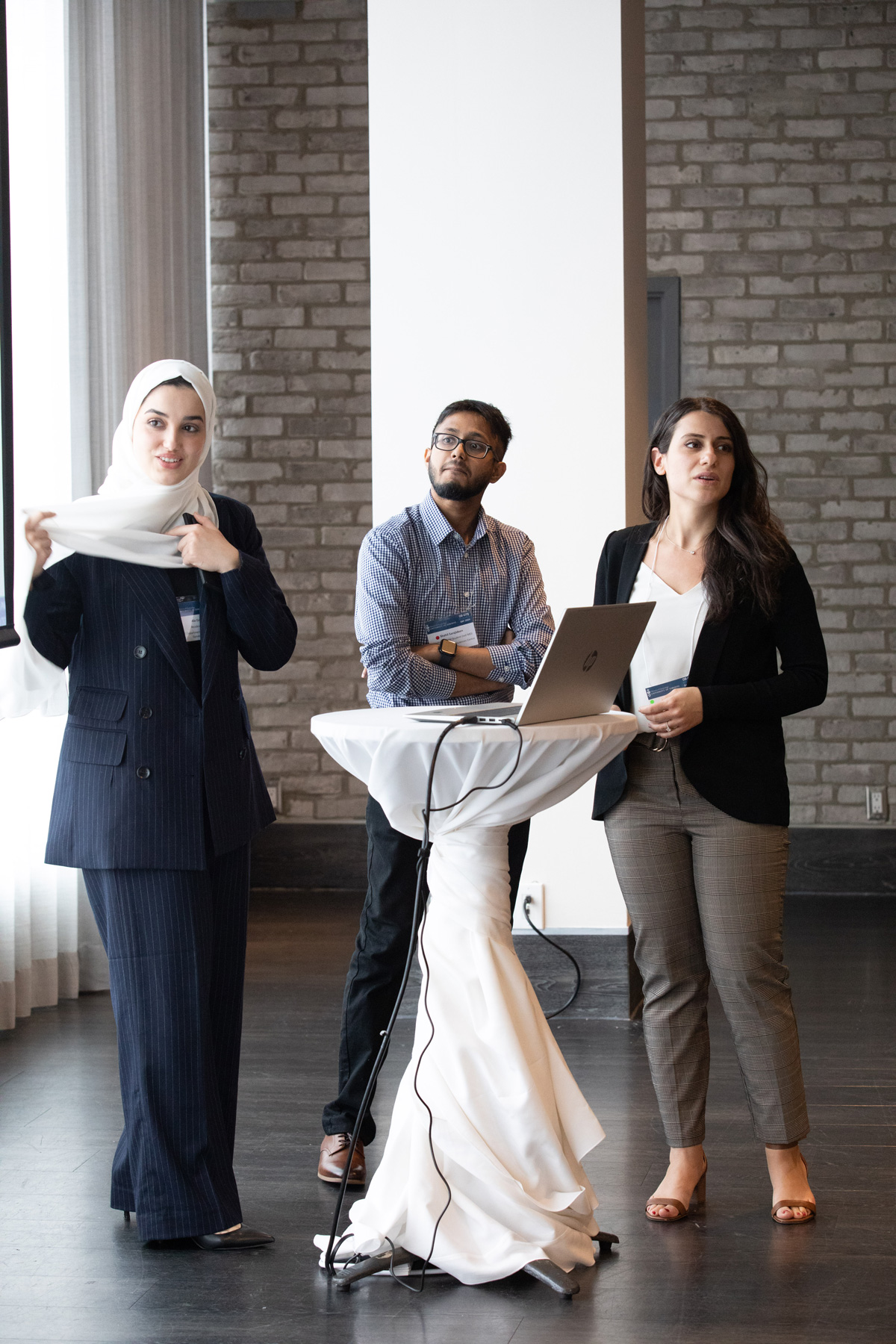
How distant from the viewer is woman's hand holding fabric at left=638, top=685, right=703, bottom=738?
2354mm

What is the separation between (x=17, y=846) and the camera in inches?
158

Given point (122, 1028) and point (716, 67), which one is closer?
point (122, 1028)

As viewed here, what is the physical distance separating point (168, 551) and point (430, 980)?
89 cm

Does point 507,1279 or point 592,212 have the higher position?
point 592,212

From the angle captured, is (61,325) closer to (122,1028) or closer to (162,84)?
(162,84)

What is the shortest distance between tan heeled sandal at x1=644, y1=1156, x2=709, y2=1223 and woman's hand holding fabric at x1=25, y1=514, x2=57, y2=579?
5.39 ft

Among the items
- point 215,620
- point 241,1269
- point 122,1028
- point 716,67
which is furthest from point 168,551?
point 716,67

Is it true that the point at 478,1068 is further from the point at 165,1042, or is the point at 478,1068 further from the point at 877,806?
the point at 877,806

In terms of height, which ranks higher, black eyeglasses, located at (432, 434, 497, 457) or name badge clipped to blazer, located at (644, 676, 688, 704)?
black eyeglasses, located at (432, 434, 497, 457)

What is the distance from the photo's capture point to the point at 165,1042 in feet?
7.73

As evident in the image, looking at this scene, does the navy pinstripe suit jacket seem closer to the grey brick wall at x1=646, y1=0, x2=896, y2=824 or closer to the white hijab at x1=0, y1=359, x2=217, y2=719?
the white hijab at x1=0, y1=359, x2=217, y2=719

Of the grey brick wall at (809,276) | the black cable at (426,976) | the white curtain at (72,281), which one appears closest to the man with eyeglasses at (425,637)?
the black cable at (426,976)

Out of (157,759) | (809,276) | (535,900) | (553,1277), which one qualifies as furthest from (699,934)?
(809,276)

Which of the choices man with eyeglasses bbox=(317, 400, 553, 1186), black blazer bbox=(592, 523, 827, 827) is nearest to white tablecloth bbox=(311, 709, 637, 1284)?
black blazer bbox=(592, 523, 827, 827)
